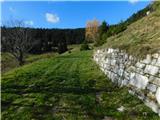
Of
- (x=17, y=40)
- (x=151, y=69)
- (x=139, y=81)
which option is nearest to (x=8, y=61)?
(x=17, y=40)

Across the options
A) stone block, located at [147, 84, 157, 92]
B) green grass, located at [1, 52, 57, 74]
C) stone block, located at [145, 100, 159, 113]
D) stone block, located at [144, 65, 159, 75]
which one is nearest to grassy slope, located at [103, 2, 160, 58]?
stone block, located at [144, 65, 159, 75]

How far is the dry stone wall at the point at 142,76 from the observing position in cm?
1093

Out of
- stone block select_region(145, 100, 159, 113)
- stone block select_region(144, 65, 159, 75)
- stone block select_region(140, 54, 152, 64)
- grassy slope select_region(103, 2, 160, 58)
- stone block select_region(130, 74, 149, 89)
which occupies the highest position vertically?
grassy slope select_region(103, 2, 160, 58)

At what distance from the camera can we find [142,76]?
12.6 metres

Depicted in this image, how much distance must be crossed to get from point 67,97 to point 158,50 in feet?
16.0

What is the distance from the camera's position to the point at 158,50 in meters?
11.9

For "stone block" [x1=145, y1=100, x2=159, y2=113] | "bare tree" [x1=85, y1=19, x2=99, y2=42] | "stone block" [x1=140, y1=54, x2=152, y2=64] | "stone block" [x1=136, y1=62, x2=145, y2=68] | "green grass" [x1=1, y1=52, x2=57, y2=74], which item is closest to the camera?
"stone block" [x1=145, y1=100, x2=159, y2=113]

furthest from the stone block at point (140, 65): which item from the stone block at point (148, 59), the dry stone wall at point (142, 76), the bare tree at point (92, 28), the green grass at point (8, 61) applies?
the bare tree at point (92, 28)

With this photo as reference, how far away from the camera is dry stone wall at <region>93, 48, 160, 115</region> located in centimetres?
1093

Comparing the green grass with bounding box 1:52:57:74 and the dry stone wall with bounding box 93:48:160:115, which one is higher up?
the dry stone wall with bounding box 93:48:160:115

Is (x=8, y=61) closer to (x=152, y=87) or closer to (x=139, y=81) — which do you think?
(x=139, y=81)

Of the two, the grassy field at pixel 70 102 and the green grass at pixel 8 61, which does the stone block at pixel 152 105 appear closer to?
the grassy field at pixel 70 102

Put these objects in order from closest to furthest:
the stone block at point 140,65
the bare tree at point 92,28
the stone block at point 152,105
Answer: the stone block at point 152,105 < the stone block at point 140,65 < the bare tree at point 92,28

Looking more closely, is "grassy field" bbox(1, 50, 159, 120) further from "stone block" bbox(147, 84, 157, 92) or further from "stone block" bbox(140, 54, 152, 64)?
"stone block" bbox(140, 54, 152, 64)
